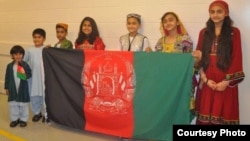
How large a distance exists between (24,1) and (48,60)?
1936mm

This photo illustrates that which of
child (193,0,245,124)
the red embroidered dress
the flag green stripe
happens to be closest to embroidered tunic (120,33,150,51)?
the flag green stripe

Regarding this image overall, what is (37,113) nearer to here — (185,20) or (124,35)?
(124,35)

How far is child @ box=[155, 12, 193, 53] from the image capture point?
3.31m

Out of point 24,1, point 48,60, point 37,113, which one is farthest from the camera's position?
point 24,1

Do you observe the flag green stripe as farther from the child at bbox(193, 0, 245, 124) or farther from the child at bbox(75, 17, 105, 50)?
the child at bbox(75, 17, 105, 50)

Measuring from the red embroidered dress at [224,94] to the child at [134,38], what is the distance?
1.00m

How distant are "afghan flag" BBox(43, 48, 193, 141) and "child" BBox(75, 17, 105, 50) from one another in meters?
0.41

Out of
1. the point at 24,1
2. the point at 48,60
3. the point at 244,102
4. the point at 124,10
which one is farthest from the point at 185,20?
the point at 24,1

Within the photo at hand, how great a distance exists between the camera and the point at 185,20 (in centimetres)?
358

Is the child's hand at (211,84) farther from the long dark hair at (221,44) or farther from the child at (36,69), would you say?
the child at (36,69)

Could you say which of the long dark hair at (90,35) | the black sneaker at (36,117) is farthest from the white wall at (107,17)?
the black sneaker at (36,117)

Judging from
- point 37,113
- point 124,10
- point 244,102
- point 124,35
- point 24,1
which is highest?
point 24,1

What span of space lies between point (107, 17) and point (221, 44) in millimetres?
1889

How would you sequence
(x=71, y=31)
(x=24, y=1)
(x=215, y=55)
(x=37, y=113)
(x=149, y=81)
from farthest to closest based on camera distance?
(x=24, y=1) < (x=71, y=31) < (x=37, y=113) < (x=149, y=81) < (x=215, y=55)
